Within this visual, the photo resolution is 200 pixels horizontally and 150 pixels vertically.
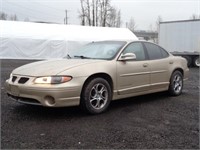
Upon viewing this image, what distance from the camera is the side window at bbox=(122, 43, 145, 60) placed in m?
6.74

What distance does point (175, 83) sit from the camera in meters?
7.91

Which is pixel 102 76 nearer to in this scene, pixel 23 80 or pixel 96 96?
pixel 96 96

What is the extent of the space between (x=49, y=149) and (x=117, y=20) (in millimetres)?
71203

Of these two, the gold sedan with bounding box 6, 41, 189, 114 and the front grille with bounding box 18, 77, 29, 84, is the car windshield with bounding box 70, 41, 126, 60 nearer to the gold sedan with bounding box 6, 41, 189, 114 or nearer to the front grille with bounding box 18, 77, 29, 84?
the gold sedan with bounding box 6, 41, 189, 114

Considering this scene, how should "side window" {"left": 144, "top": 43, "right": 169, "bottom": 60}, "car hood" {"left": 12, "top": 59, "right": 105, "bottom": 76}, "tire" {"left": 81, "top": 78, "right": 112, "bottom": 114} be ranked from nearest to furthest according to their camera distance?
"car hood" {"left": 12, "top": 59, "right": 105, "bottom": 76} < "tire" {"left": 81, "top": 78, "right": 112, "bottom": 114} < "side window" {"left": 144, "top": 43, "right": 169, "bottom": 60}

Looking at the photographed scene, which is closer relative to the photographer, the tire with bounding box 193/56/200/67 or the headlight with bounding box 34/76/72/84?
the headlight with bounding box 34/76/72/84

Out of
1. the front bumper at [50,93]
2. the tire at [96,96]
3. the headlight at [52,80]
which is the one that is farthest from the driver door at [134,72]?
the headlight at [52,80]

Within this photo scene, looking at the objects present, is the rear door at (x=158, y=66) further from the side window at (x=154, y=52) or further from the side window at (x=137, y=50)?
the side window at (x=137, y=50)

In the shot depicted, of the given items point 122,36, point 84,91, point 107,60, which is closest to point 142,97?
point 107,60

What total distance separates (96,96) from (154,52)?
2274 millimetres

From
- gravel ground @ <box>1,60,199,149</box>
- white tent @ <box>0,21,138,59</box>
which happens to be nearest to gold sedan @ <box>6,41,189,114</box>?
gravel ground @ <box>1,60,199,149</box>

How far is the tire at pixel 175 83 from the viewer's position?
7.75 m

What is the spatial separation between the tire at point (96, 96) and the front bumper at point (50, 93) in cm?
16

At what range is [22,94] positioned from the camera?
5.43 metres
